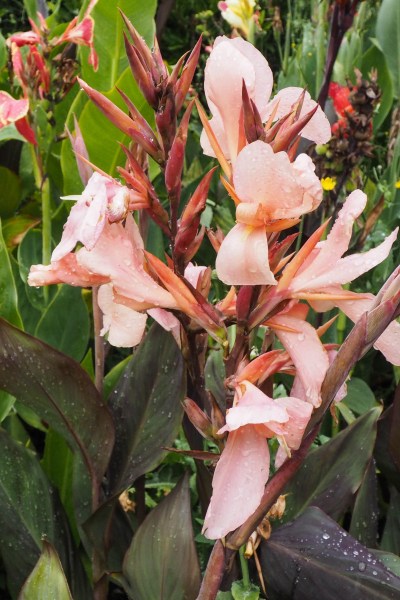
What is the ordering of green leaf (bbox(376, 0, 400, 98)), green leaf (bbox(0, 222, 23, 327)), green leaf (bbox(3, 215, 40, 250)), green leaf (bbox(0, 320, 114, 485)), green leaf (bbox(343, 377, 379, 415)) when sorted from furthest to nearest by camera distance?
green leaf (bbox(376, 0, 400, 98))
green leaf (bbox(3, 215, 40, 250))
green leaf (bbox(343, 377, 379, 415))
green leaf (bbox(0, 222, 23, 327))
green leaf (bbox(0, 320, 114, 485))

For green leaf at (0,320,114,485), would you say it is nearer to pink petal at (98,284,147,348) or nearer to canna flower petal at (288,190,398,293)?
pink petal at (98,284,147,348)

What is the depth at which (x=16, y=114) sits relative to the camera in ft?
3.74

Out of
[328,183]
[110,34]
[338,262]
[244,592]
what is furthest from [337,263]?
Answer: [110,34]

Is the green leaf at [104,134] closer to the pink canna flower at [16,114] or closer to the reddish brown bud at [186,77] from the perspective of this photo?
the pink canna flower at [16,114]

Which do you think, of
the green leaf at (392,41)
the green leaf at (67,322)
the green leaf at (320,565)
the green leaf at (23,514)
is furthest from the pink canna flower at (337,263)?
the green leaf at (392,41)

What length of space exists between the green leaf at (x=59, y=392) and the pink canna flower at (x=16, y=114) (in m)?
0.44

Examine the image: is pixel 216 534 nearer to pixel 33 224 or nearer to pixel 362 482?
pixel 362 482

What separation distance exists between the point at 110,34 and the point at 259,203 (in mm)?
1061

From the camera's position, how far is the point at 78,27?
1.26 m

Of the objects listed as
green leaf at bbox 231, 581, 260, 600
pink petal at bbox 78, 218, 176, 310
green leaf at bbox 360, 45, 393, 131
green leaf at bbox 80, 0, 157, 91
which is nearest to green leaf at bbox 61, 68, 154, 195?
green leaf at bbox 80, 0, 157, 91

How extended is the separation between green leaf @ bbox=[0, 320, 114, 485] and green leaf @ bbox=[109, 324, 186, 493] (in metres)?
0.05

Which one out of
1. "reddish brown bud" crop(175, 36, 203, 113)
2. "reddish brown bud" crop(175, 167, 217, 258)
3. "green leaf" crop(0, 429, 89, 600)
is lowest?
"green leaf" crop(0, 429, 89, 600)

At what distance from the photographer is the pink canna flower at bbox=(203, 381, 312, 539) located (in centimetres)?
52

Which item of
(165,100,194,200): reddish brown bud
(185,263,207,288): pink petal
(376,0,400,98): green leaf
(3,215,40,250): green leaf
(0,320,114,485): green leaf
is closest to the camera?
(165,100,194,200): reddish brown bud
